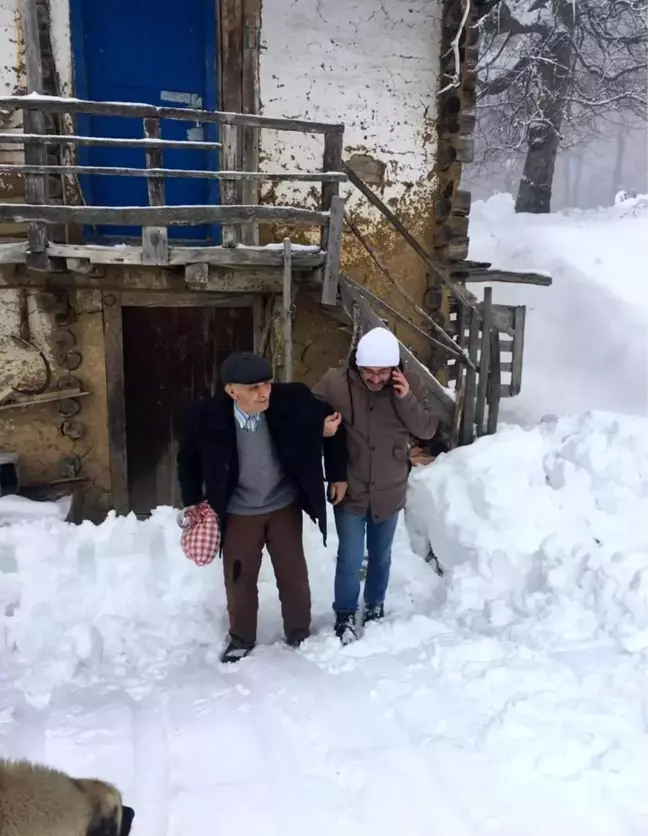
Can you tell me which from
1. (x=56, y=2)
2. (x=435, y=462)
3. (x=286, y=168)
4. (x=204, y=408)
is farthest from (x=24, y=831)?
(x=56, y=2)

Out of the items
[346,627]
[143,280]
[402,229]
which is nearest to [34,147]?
[143,280]

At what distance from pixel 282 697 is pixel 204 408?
1515 millimetres

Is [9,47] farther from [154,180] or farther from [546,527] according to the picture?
[546,527]

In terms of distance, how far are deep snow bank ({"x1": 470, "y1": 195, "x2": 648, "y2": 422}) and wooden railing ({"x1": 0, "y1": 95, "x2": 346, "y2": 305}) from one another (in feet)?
13.4

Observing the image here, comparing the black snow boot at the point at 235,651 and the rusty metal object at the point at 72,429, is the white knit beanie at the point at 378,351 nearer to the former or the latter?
the black snow boot at the point at 235,651

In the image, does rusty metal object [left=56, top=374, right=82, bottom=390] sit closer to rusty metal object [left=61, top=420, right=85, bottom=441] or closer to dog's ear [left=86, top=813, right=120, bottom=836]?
rusty metal object [left=61, top=420, right=85, bottom=441]

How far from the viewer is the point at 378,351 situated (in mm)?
3582

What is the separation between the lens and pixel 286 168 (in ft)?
21.6

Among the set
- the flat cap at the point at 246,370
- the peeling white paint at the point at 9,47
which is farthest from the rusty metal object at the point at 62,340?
the flat cap at the point at 246,370

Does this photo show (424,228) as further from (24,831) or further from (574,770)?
(24,831)

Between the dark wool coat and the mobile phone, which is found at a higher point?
the mobile phone

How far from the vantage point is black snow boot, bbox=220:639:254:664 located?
3.86 metres

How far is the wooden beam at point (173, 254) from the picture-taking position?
17.8ft

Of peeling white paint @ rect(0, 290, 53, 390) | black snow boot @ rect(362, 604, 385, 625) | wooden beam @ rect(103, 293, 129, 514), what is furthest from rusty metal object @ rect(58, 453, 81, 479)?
black snow boot @ rect(362, 604, 385, 625)
